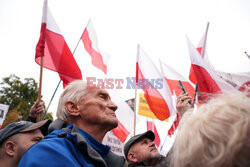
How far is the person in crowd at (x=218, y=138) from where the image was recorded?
2.78 ft

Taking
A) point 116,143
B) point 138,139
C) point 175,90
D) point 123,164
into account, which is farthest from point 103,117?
point 175,90

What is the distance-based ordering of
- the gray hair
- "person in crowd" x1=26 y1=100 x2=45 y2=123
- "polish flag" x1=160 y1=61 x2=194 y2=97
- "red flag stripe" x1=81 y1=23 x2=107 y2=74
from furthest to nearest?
"polish flag" x1=160 y1=61 x2=194 y2=97, "red flag stripe" x1=81 y1=23 x2=107 y2=74, "person in crowd" x1=26 y1=100 x2=45 y2=123, the gray hair

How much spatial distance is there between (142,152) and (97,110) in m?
1.22

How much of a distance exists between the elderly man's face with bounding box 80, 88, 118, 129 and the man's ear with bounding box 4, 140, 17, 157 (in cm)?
78

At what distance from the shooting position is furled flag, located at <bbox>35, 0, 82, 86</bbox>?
3965 millimetres

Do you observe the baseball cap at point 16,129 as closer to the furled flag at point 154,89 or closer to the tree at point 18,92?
the furled flag at point 154,89

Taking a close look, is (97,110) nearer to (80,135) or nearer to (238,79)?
(80,135)

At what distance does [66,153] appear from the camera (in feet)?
4.74

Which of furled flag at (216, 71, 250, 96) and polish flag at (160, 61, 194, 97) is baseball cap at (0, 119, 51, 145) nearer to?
furled flag at (216, 71, 250, 96)

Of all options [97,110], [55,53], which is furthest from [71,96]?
[55,53]

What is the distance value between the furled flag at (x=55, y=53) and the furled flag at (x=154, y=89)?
218 centimetres

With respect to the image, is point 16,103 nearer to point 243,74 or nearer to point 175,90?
point 175,90

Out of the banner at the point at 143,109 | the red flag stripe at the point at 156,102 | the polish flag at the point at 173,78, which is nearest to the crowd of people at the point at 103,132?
the red flag stripe at the point at 156,102

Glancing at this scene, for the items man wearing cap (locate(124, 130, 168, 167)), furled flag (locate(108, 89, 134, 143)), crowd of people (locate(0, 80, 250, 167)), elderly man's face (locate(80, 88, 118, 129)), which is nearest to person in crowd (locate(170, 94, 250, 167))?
crowd of people (locate(0, 80, 250, 167))
